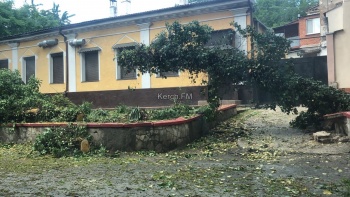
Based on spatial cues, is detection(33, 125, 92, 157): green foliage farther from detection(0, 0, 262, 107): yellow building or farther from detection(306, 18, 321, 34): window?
detection(306, 18, 321, 34): window

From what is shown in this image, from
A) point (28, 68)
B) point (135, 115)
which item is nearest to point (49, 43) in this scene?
point (28, 68)

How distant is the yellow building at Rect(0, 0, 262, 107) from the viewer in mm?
14500

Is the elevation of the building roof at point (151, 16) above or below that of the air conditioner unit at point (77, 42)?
above

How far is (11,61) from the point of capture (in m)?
21.2

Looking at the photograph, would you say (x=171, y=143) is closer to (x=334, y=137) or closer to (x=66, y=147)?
(x=66, y=147)

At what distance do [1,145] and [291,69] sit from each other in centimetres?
843

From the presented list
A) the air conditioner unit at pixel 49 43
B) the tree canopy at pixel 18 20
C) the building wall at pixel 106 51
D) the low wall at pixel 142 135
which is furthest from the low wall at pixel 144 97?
the tree canopy at pixel 18 20

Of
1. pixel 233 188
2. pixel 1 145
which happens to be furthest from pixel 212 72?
pixel 1 145

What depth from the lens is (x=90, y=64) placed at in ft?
59.4

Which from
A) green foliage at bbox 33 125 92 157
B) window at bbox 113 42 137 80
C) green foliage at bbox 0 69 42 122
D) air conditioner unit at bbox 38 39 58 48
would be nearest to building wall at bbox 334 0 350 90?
green foliage at bbox 33 125 92 157

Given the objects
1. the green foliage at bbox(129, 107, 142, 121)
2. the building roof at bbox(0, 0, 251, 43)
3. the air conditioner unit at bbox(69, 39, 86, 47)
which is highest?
the building roof at bbox(0, 0, 251, 43)

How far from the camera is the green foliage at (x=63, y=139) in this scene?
7746 millimetres

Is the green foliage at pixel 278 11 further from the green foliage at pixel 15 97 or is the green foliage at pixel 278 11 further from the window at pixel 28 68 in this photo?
the green foliage at pixel 15 97

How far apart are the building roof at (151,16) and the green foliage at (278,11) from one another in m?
36.7
